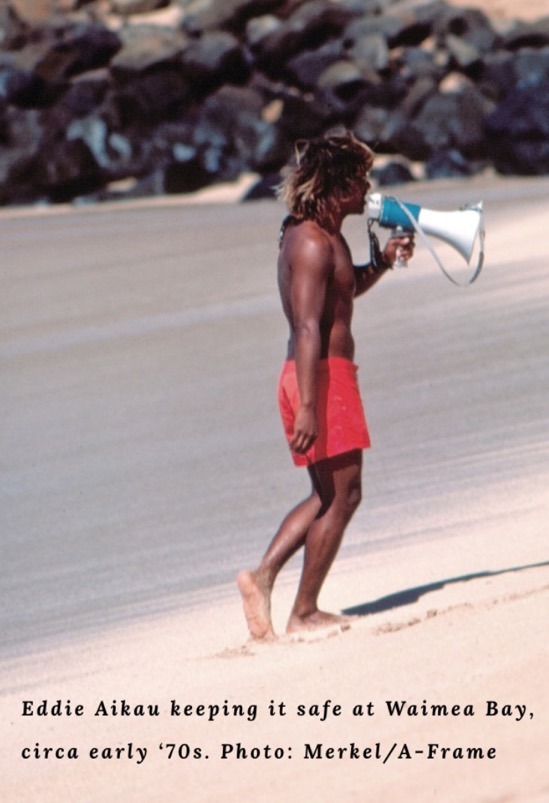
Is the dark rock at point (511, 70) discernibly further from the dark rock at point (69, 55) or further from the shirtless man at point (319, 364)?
the shirtless man at point (319, 364)

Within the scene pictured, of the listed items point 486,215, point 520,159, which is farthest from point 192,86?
point 486,215

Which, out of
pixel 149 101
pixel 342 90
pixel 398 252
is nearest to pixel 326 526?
pixel 398 252

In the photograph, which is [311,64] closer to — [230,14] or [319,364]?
[230,14]

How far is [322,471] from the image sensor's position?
5082 mm

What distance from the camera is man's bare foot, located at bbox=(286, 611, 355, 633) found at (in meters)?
5.10

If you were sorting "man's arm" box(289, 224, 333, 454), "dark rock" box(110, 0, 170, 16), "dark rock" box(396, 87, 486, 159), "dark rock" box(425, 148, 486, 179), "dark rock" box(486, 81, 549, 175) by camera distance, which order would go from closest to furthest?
"man's arm" box(289, 224, 333, 454), "dark rock" box(486, 81, 549, 175), "dark rock" box(425, 148, 486, 179), "dark rock" box(396, 87, 486, 159), "dark rock" box(110, 0, 170, 16)

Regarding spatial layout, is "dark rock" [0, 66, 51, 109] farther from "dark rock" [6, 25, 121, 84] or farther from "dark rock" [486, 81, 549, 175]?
"dark rock" [486, 81, 549, 175]

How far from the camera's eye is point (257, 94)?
1246 inches

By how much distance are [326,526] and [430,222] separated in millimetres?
994

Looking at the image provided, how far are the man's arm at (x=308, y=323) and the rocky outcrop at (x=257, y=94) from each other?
2003 centimetres

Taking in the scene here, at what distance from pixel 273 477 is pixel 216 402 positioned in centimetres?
185

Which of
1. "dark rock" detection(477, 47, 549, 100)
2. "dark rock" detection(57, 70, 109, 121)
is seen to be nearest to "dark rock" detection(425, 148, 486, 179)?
"dark rock" detection(477, 47, 549, 100)

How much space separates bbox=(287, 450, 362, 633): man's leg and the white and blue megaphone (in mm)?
647

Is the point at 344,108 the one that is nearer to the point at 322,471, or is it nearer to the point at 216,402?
the point at 216,402
